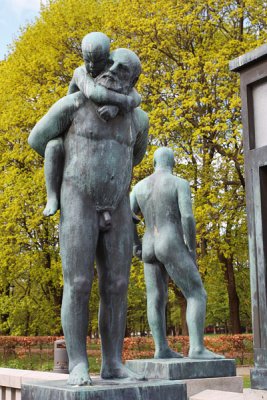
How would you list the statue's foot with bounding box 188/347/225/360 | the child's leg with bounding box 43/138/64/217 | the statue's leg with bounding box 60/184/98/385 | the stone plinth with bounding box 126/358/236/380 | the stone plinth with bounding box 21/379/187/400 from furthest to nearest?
the statue's foot with bounding box 188/347/225/360, the stone plinth with bounding box 126/358/236/380, the child's leg with bounding box 43/138/64/217, the statue's leg with bounding box 60/184/98/385, the stone plinth with bounding box 21/379/187/400

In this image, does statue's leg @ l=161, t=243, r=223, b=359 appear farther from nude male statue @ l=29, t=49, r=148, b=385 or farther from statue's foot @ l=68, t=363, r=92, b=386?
statue's foot @ l=68, t=363, r=92, b=386

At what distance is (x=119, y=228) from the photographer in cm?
444

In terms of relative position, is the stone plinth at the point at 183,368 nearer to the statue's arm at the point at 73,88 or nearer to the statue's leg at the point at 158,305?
the statue's leg at the point at 158,305

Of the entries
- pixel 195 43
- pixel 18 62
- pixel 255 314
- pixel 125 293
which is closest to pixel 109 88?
pixel 125 293

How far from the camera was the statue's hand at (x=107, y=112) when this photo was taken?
4277 mm

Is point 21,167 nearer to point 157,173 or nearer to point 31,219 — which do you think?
point 31,219

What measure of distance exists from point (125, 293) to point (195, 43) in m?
19.2

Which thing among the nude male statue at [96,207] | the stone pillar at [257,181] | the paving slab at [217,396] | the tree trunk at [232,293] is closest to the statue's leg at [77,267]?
the nude male statue at [96,207]

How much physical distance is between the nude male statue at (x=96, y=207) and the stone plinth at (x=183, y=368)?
103 inches

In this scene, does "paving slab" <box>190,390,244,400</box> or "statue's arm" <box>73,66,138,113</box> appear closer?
"statue's arm" <box>73,66,138,113</box>

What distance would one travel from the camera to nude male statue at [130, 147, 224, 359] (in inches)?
300

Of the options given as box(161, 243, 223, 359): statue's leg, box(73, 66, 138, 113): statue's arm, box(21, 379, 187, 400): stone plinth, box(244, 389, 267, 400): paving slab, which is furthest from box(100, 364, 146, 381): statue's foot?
box(244, 389, 267, 400): paving slab

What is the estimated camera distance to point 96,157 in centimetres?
429

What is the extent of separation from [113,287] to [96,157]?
2.72 feet
